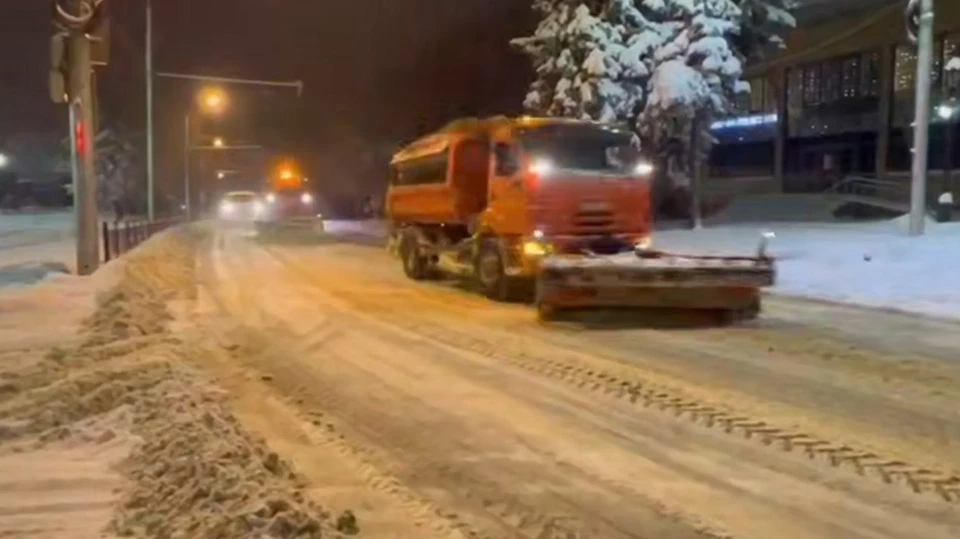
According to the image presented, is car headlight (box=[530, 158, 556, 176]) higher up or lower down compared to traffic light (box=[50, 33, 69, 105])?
lower down

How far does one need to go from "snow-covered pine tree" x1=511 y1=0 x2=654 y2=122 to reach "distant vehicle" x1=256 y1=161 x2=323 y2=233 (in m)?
17.8

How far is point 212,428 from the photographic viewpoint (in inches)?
333

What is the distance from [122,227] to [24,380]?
24.4 metres

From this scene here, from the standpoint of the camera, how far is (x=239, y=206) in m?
66.0

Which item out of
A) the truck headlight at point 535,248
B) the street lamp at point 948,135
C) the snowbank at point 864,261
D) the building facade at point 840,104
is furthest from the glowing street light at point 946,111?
the truck headlight at point 535,248

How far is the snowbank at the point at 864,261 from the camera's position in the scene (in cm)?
1919

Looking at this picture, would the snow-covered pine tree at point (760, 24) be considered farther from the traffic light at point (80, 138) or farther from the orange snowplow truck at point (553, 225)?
the traffic light at point (80, 138)

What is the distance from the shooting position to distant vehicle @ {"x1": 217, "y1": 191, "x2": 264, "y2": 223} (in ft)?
212

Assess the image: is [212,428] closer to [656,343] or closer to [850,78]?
[656,343]

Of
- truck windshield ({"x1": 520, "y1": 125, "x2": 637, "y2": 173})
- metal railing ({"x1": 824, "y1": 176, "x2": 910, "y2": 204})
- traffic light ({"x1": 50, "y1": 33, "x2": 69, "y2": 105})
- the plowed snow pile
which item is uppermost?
traffic light ({"x1": 50, "y1": 33, "x2": 69, "y2": 105})

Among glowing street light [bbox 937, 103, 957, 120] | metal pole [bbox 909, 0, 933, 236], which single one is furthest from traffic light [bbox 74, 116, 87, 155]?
glowing street light [bbox 937, 103, 957, 120]

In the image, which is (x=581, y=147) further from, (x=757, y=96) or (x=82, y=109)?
(x=757, y=96)

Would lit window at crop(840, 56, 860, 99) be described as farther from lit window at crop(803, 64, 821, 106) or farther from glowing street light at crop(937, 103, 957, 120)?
glowing street light at crop(937, 103, 957, 120)

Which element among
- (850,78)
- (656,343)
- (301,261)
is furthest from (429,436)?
(850,78)
